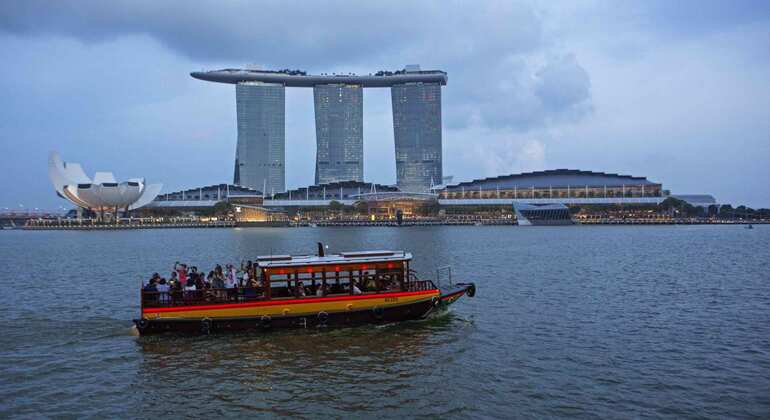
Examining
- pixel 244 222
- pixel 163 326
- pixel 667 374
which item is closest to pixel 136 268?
pixel 163 326

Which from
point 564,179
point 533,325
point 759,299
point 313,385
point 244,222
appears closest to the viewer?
point 313,385

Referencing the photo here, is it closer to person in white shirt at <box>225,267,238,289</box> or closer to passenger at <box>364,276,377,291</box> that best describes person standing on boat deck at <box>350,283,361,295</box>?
passenger at <box>364,276,377,291</box>

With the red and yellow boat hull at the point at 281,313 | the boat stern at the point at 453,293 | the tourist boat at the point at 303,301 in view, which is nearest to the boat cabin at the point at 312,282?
the tourist boat at the point at 303,301

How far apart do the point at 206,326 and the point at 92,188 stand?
148m

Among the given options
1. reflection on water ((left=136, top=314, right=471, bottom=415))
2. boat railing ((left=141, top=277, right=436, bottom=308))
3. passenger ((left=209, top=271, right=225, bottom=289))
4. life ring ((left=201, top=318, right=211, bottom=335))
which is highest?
passenger ((left=209, top=271, right=225, bottom=289))

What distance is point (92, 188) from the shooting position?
497ft

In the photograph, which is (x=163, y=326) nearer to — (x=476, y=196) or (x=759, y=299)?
(x=759, y=299)

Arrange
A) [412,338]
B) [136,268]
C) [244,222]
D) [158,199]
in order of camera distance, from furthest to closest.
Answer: [158,199] < [244,222] < [136,268] < [412,338]

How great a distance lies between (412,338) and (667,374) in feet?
23.9

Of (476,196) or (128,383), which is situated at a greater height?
(476,196)

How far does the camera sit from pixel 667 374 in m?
15.2

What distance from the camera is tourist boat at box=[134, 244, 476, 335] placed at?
1934 centimetres

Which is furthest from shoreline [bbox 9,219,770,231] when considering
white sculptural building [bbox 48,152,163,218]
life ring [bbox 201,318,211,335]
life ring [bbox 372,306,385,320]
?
life ring [bbox 201,318,211,335]

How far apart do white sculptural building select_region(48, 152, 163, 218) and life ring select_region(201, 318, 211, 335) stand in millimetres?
147322
